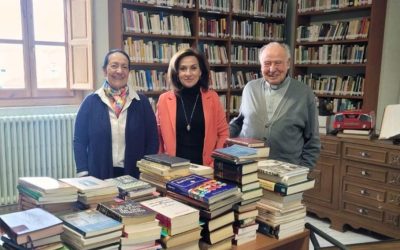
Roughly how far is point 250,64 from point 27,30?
2670 mm

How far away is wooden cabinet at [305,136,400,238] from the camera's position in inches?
127

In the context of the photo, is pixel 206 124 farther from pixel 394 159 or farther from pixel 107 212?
pixel 394 159

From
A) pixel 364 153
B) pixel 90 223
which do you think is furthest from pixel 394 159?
pixel 90 223

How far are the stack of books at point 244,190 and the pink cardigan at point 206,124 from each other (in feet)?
2.35

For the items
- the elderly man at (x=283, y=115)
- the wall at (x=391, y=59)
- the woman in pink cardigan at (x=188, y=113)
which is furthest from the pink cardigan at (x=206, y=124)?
the wall at (x=391, y=59)

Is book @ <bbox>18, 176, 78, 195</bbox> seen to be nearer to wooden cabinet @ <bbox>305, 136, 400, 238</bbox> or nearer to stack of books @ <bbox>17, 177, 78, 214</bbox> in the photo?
stack of books @ <bbox>17, 177, 78, 214</bbox>

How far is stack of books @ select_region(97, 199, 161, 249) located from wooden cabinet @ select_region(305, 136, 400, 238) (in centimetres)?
268

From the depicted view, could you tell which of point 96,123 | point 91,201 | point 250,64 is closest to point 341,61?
point 250,64

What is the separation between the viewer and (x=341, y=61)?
14.0ft

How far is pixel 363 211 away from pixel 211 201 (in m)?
2.65

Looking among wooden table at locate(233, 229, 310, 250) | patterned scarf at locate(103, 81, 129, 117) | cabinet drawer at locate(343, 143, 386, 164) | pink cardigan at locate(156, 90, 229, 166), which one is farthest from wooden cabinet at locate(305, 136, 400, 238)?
patterned scarf at locate(103, 81, 129, 117)

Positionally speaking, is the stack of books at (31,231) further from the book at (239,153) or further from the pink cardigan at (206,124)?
the pink cardigan at (206,124)

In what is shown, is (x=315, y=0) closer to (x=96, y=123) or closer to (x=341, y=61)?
(x=341, y=61)

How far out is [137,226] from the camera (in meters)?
1.19
